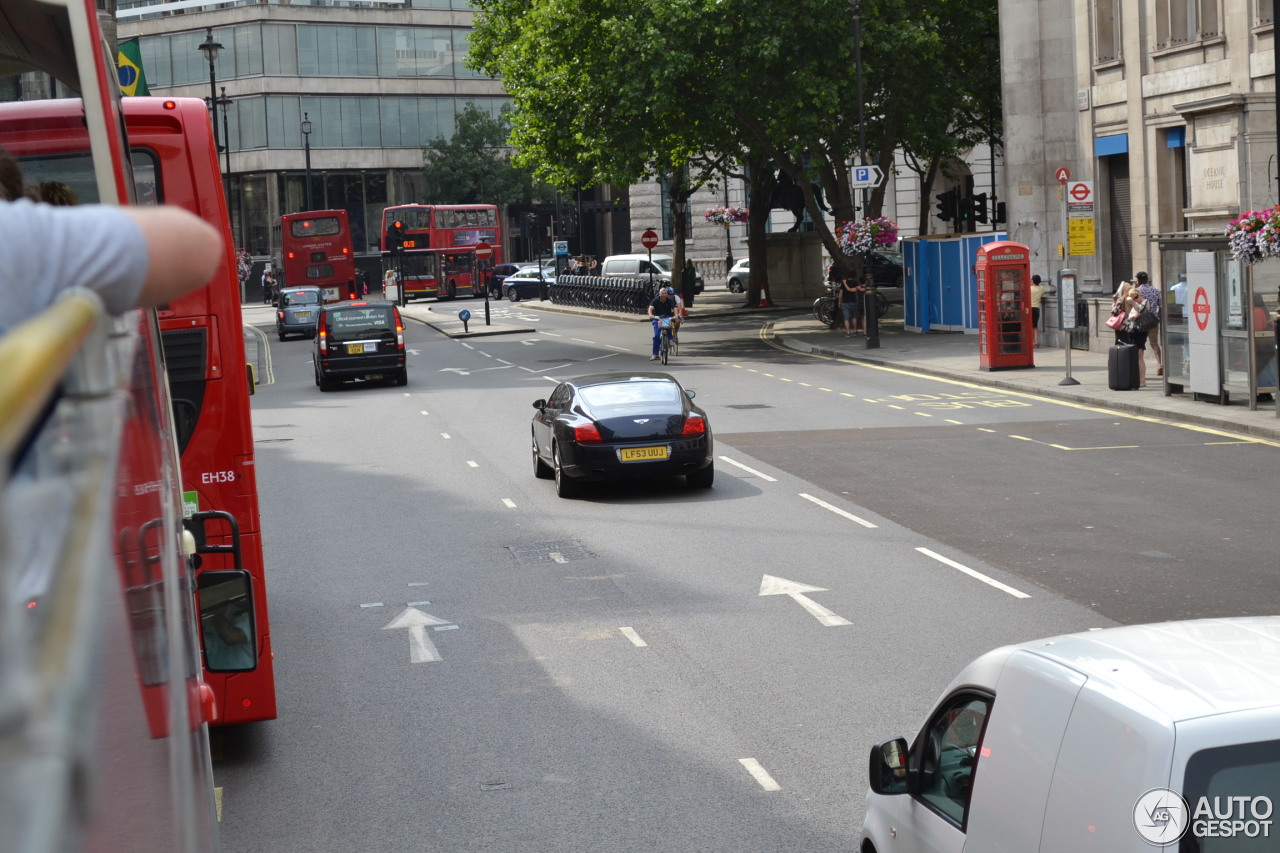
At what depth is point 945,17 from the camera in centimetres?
4350

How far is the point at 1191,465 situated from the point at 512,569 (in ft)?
27.1

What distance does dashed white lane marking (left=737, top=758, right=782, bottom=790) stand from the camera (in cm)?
726

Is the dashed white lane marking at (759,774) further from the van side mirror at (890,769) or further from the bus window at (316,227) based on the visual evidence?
the bus window at (316,227)

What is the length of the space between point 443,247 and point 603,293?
16979mm

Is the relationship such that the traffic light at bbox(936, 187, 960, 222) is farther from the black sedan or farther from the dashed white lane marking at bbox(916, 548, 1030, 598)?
the dashed white lane marking at bbox(916, 548, 1030, 598)

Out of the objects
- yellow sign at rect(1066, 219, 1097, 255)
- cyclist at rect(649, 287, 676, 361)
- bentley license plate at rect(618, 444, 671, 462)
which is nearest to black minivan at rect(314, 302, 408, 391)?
cyclist at rect(649, 287, 676, 361)

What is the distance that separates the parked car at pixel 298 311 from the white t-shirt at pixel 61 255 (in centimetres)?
5063

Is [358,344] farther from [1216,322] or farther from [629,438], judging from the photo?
[1216,322]

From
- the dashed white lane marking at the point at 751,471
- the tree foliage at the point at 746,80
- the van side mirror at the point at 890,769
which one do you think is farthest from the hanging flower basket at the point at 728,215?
the van side mirror at the point at 890,769

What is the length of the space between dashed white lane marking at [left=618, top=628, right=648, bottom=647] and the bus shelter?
43.4 feet

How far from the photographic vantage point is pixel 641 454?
16.2 m

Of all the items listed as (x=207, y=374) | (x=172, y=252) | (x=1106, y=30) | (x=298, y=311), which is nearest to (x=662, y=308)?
(x=1106, y=30)

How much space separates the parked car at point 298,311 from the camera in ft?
169

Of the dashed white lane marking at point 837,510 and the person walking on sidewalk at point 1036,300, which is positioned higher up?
the person walking on sidewalk at point 1036,300
